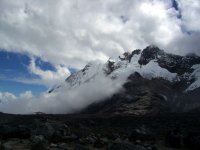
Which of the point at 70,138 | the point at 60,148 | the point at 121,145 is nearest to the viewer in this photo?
the point at 121,145

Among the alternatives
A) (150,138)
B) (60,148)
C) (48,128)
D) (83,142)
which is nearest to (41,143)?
(60,148)

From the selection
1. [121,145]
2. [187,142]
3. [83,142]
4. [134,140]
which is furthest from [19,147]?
[187,142]

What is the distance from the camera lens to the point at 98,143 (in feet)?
151

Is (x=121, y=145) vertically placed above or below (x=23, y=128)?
below

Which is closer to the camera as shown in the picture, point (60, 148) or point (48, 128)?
point (60, 148)

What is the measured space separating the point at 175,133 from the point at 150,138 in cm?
326

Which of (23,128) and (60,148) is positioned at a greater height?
(23,128)

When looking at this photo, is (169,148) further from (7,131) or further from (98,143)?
(7,131)

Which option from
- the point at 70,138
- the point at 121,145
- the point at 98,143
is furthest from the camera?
the point at 70,138

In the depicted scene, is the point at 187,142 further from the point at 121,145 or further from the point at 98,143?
the point at 121,145

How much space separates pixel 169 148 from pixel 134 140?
5.55 m

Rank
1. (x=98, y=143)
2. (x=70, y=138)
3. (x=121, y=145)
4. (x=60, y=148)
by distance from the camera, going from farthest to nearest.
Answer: (x=70, y=138) < (x=98, y=143) < (x=60, y=148) < (x=121, y=145)

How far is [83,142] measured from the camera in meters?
47.2

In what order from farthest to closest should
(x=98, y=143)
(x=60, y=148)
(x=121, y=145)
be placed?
(x=98, y=143), (x=60, y=148), (x=121, y=145)
